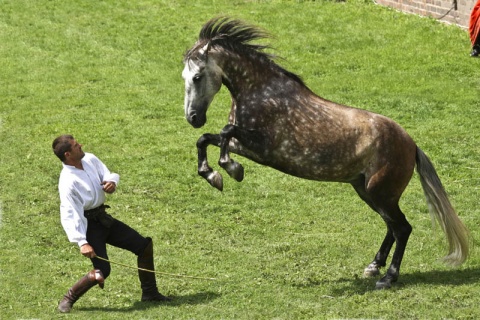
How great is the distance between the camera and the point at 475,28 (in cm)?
1833

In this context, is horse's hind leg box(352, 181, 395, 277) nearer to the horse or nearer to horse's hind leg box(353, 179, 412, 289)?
horse's hind leg box(353, 179, 412, 289)

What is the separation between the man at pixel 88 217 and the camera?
30.7 ft

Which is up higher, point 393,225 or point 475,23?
point 475,23

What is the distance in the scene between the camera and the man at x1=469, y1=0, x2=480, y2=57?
18266 mm

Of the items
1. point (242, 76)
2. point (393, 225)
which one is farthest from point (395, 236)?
point (242, 76)

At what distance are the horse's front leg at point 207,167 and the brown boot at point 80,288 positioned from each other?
1.39 metres

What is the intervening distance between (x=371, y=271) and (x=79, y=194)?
3218 millimetres

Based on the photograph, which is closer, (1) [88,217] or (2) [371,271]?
(1) [88,217]

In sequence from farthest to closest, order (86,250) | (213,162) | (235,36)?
(213,162) < (235,36) < (86,250)

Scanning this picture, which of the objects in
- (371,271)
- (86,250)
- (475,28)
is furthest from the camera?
(475,28)

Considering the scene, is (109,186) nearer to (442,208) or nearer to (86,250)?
(86,250)

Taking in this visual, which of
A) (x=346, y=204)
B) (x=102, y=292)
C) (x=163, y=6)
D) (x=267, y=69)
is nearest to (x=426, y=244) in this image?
(x=346, y=204)

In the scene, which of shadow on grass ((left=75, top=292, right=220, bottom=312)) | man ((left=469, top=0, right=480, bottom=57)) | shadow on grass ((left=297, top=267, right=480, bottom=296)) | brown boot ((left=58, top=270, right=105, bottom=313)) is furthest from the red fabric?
brown boot ((left=58, top=270, right=105, bottom=313))

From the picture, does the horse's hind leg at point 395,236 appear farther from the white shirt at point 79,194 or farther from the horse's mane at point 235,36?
the white shirt at point 79,194
